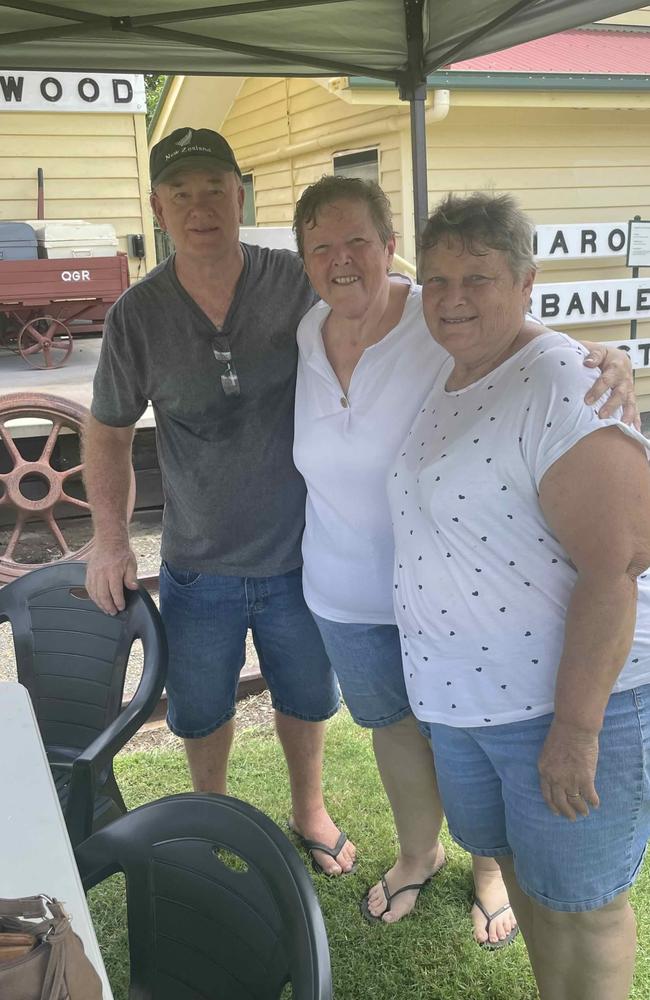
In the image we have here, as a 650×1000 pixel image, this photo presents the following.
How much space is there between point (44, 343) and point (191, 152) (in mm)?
4755

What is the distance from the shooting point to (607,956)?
1.42 m

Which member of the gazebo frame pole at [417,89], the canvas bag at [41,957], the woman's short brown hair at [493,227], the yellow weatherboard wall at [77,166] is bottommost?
the canvas bag at [41,957]

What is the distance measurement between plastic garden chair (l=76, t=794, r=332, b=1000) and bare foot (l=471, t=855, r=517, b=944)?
114cm

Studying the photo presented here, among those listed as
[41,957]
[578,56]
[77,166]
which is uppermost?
[578,56]

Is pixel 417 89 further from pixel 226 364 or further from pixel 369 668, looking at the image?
pixel 369 668

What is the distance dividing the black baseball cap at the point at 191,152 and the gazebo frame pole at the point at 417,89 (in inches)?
31.9

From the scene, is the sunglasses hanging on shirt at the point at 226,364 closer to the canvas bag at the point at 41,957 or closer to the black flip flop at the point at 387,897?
the canvas bag at the point at 41,957

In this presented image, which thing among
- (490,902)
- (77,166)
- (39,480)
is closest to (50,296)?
(77,166)

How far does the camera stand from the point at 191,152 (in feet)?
6.44

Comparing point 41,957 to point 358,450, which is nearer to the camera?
point 41,957

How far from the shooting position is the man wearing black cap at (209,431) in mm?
2021

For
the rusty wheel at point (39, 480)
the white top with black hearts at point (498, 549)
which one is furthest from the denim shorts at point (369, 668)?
the rusty wheel at point (39, 480)

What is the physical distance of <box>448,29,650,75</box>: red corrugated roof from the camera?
7012mm

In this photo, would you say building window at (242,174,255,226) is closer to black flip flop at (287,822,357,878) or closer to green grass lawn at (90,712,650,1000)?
green grass lawn at (90,712,650,1000)
